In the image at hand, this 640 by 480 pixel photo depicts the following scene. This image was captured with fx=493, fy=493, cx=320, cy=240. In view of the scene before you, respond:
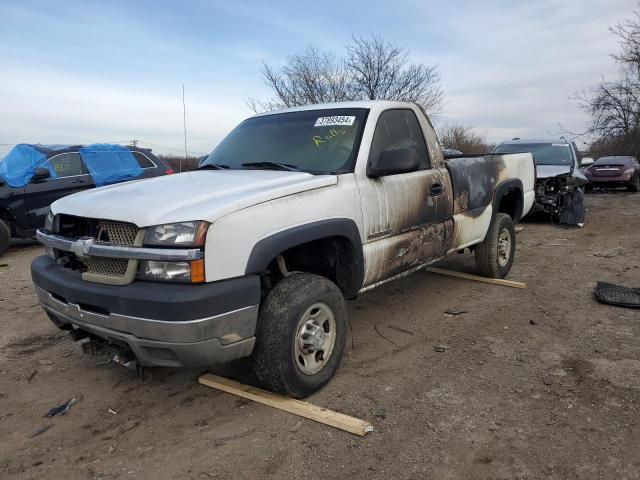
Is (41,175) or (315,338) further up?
(41,175)

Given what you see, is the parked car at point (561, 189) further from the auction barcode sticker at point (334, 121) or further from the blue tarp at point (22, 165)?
the blue tarp at point (22, 165)

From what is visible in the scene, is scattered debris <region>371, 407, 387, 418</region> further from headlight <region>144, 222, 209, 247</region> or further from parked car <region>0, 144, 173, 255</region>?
parked car <region>0, 144, 173, 255</region>

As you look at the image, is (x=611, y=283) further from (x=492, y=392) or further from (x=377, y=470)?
(x=377, y=470)

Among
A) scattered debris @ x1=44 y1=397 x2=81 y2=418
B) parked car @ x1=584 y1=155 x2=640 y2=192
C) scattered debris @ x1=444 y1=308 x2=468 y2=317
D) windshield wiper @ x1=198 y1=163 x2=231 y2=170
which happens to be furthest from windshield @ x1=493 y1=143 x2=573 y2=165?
scattered debris @ x1=44 y1=397 x2=81 y2=418

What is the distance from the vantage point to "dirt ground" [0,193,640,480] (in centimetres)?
255

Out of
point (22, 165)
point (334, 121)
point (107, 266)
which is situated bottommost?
point (107, 266)

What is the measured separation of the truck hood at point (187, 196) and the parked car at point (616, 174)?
56.4 ft

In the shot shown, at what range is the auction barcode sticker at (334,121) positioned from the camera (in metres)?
3.84

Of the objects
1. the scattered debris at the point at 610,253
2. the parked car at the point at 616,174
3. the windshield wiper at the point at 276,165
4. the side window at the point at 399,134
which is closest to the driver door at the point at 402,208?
the side window at the point at 399,134

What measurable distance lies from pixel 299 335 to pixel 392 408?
738 millimetres

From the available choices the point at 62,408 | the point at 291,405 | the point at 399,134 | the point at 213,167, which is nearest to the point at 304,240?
the point at 291,405

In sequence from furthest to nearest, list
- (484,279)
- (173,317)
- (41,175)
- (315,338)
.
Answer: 1. (41,175)
2. (484,279)
3. (315,338)
4. (173,317)

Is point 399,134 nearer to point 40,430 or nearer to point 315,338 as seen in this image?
point 315,338

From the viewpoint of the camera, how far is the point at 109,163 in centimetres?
951
